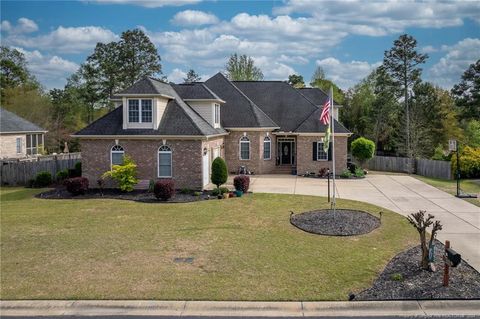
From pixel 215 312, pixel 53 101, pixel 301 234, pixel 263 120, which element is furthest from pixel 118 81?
pixel 215 312

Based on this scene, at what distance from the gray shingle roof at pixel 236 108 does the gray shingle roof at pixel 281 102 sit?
82 cm

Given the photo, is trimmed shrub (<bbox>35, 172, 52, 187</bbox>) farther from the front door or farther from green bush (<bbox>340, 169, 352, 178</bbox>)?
green bush (<bbox>340, 169, 352, 178</bbox>)

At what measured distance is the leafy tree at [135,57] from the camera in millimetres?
57562

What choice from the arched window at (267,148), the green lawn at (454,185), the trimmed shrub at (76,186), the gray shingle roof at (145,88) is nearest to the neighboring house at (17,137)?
the trimmed shrub at (76,186)

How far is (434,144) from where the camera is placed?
47656 millimetres

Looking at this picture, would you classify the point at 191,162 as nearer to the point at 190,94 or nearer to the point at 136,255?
the point at 190,94

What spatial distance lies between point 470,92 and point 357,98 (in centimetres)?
1347

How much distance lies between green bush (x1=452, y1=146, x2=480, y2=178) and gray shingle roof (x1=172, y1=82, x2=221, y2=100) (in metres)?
17.5

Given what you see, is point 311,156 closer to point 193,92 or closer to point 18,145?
point 193,92

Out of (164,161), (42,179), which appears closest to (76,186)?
(164,161)

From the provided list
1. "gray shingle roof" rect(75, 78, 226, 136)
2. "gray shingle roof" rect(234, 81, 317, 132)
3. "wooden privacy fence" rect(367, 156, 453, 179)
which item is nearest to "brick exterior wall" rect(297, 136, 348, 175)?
"gray shingle roof" rect(234, 81, 317, 132)

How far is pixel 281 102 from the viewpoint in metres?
36.9

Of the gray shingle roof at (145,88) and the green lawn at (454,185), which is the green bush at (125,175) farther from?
the green lawn at (454,185)

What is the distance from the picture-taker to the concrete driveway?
1534 centimetres
